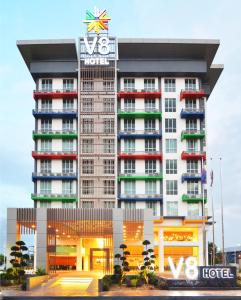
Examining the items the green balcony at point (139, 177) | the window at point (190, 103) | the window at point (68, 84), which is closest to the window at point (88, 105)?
the window at point (68, 84)

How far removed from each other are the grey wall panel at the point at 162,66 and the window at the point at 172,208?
20274 millimetres

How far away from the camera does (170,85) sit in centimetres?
8488

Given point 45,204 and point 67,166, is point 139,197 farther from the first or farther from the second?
point 45,204

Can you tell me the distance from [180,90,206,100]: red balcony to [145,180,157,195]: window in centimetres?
1383

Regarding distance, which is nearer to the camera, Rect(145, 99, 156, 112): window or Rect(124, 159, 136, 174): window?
Rect(124, 159, 136, 174): window

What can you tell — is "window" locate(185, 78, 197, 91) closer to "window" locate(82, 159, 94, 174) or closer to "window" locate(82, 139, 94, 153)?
"window" locate(82, 139, 94, 153)

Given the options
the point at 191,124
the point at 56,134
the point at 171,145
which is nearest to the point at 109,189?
the point at 56,134

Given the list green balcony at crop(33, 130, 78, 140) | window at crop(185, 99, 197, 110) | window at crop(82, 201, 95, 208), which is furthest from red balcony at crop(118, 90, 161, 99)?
window at crop(82, 201, 95, 208)

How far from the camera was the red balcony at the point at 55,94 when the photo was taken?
3275 inches

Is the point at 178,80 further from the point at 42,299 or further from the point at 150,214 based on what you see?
the point at 42,299

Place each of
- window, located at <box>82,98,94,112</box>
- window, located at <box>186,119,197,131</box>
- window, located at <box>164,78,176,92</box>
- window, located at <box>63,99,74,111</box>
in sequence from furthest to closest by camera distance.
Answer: window, located at <box>164,78,176,92</box> → window, located at <box>63,99,74,111</box> → window, located at <box>186,119,197,131</box> → window, located at <box>82,98,94,112</box>

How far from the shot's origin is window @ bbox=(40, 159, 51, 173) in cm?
8225

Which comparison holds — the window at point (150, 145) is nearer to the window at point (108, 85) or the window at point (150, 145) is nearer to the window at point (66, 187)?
the window at point (108, 85)

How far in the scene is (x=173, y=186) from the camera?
269 feet
